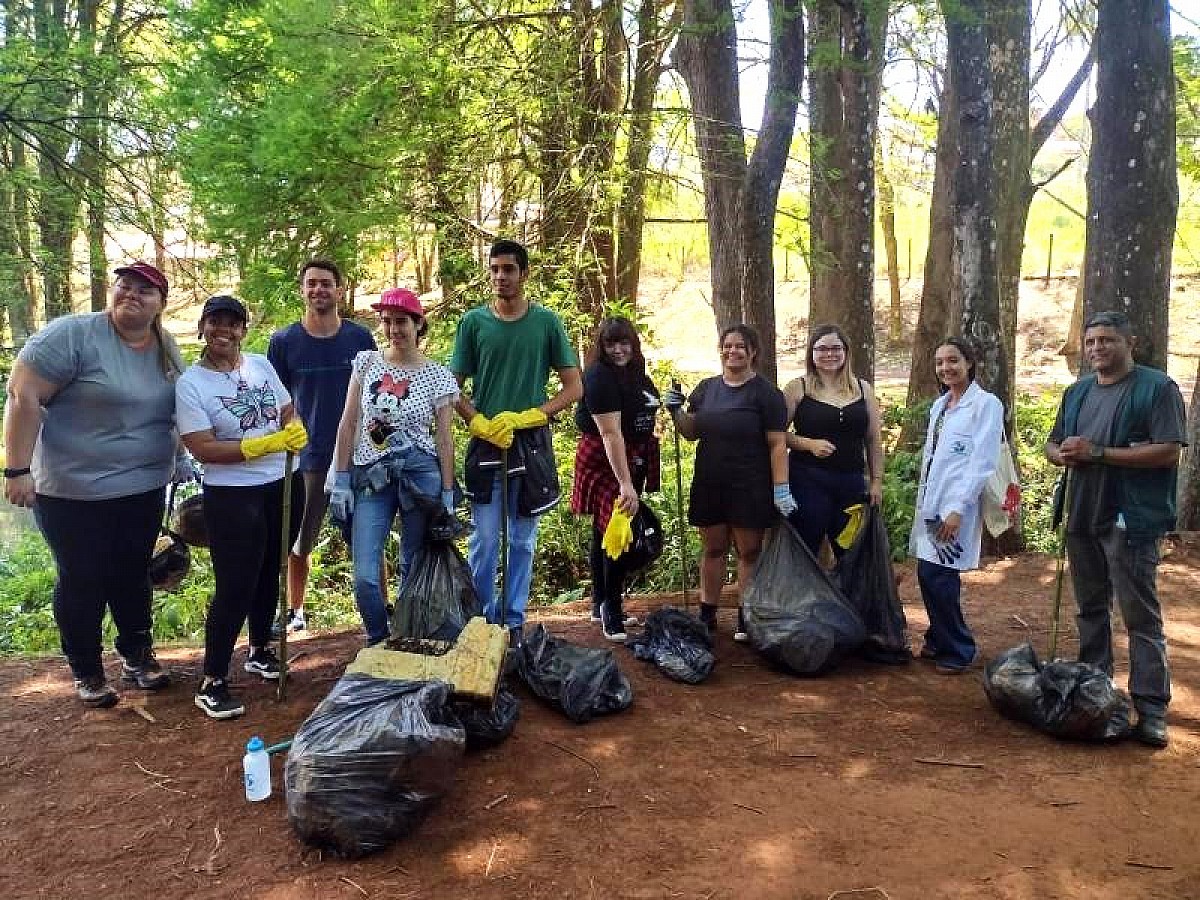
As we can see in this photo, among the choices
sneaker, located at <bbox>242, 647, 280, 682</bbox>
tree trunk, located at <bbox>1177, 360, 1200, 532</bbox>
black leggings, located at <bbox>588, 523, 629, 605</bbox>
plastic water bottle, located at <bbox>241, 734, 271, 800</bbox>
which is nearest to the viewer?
plastic water bottle, located at <bbox>241, 734, 271, 800</bbox>

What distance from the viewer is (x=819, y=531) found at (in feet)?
14.5

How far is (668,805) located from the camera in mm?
3008

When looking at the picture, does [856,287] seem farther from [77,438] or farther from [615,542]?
[77,438]

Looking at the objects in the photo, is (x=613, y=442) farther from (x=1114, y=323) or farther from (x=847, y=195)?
(x=847, y=195)

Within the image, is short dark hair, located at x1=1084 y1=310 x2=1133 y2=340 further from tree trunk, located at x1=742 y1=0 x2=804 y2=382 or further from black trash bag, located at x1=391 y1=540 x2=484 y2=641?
black trash bag, located at x1=391 y1=540 x2=484 y2=641

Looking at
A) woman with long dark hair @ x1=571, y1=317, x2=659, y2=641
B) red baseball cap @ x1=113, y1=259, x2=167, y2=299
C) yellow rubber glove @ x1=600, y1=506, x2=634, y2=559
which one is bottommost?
yellow rubber glove @ x1=600, y1=506, x2=634, y2=559

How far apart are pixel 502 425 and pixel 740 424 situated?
116cm

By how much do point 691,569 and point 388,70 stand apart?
4.63 meters

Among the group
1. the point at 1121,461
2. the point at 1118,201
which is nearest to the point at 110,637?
the point at 1121,461

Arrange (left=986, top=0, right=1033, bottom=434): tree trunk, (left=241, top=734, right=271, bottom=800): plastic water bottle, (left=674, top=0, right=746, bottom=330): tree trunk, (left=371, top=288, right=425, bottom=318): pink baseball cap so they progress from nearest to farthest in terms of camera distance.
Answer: (left=241, top=734, right=271, bottom=800): plastic water bottle < (left=371, top=288, right=425, bottom=318): pink baseball cap < (left=674, top=0, right=746, bottom=330): tree trunk < (left=986, top=0, right=1033, bottom=434): tree trunk

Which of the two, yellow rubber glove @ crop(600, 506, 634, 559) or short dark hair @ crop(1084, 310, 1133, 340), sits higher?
short dark hair @ crop(1084, 310, 1133, 340)

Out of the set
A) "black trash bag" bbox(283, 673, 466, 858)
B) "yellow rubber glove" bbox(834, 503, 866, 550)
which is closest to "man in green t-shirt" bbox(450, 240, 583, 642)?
"black trash bag" bbox(283, 673, 466, 858)

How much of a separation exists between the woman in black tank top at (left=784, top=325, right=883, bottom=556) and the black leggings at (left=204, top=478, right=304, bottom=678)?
2467 millimetres

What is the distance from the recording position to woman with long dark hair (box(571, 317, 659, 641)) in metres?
4.09
